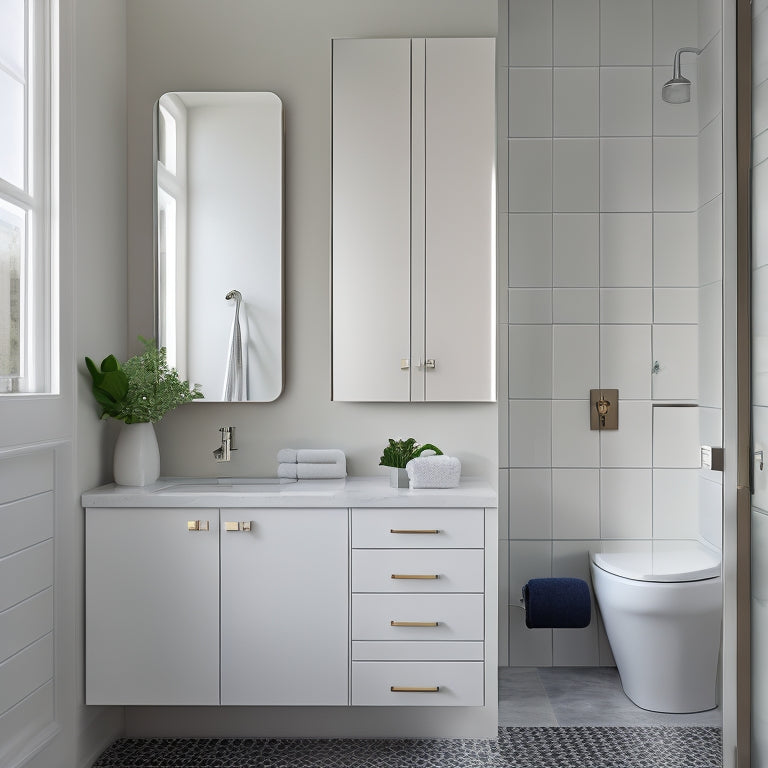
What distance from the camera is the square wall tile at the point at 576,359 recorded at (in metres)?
2.70

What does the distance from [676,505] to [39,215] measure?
7.85 feet

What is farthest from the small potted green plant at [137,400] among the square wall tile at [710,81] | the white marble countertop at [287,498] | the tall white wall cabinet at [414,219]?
the square wall tile at [710,81]

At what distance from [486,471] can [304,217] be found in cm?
107

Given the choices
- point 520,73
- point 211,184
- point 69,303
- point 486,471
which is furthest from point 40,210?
point 520,73

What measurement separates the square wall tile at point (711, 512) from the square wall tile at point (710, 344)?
304 mm

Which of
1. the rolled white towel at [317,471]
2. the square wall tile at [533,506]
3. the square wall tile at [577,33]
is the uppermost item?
the square wall tile at [577,33]

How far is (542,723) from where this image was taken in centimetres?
228

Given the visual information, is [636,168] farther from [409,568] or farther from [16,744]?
[16,744]

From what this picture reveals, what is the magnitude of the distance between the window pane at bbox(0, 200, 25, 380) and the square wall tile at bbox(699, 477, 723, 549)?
2.28 metres

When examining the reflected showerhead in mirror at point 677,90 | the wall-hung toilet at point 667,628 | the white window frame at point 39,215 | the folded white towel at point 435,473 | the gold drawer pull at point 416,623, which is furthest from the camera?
the reflected showerhead in mirror at point 677,90

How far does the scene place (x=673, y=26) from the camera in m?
2.69

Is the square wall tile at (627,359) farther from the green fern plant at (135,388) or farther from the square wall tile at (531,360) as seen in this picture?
the green fern plant at (135,388)

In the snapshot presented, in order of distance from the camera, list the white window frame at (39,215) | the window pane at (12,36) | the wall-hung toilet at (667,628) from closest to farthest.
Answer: the window pane at (12,36)
the white window frame at (39,215)
the wall-hung toilet at (667,628)

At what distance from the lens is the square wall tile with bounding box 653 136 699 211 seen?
2.69 metres
